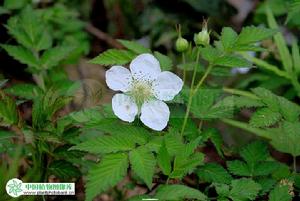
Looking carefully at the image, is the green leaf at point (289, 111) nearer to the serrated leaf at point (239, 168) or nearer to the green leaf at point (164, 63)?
the serrated leaf at point (239, 168)

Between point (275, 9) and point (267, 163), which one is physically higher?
point (275, 9)

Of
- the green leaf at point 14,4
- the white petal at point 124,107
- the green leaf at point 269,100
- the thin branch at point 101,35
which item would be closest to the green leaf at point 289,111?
the green leaf at point 269,100

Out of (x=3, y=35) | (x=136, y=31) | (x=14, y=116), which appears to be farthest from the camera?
(x=136, y=31)

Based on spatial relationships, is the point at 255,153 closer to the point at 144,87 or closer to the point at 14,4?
the point at 144,87

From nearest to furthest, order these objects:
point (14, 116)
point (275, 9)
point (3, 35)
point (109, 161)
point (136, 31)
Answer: point (109, 161)
point (14, 116)
point (3, 35)
point (275, 9)
point (136, 31)

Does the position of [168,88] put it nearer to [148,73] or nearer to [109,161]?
[148,73]

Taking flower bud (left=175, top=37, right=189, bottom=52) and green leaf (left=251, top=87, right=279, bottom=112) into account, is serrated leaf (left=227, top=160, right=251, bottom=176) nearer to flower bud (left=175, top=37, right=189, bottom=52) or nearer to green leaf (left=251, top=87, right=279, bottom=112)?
green leaf (left=251, top=87, right=279, bottom=112)

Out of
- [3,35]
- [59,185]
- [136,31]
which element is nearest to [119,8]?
[136,31]
